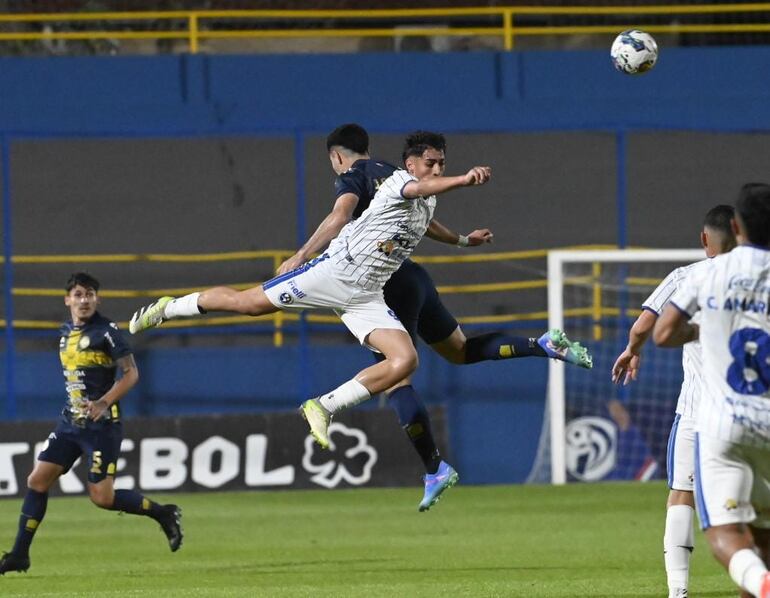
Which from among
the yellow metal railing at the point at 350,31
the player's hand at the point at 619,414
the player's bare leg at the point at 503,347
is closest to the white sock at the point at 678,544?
the player's bare leg at the point at 503,347

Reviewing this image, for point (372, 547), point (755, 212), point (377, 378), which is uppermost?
point (755, 212)

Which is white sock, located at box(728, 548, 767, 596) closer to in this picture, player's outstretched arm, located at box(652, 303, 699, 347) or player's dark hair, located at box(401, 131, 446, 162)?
player's outstretched arm, located at box(652, 303, 699, 347)

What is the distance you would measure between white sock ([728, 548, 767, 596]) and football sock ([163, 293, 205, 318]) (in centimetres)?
430

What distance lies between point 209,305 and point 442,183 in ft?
5.72

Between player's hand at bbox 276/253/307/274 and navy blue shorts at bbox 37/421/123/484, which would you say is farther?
navy blue shorts at bbox 37/421/123/484

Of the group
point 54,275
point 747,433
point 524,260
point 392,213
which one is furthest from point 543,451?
point 747,433

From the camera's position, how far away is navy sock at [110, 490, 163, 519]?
11.4 metres

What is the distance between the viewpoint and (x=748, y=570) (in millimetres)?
5887

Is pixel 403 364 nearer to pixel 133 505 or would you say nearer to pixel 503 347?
pixel 503 347

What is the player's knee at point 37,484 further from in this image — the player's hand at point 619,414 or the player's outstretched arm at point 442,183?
the player's hand at point 619,414

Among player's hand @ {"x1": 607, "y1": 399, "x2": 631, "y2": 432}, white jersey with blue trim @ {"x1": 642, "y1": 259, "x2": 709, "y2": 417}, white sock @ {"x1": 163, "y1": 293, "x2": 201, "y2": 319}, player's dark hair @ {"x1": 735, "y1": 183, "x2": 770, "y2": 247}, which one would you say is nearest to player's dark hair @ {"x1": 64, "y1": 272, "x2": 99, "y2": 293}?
white sock @ {"x1": 163, "y1": 293, "x2": 201, "y2": 319}

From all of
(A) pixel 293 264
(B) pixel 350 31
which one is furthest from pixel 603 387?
(A) pixel 293 264

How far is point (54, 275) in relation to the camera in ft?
65.2

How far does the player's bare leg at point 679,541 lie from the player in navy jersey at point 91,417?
464 centimetres
